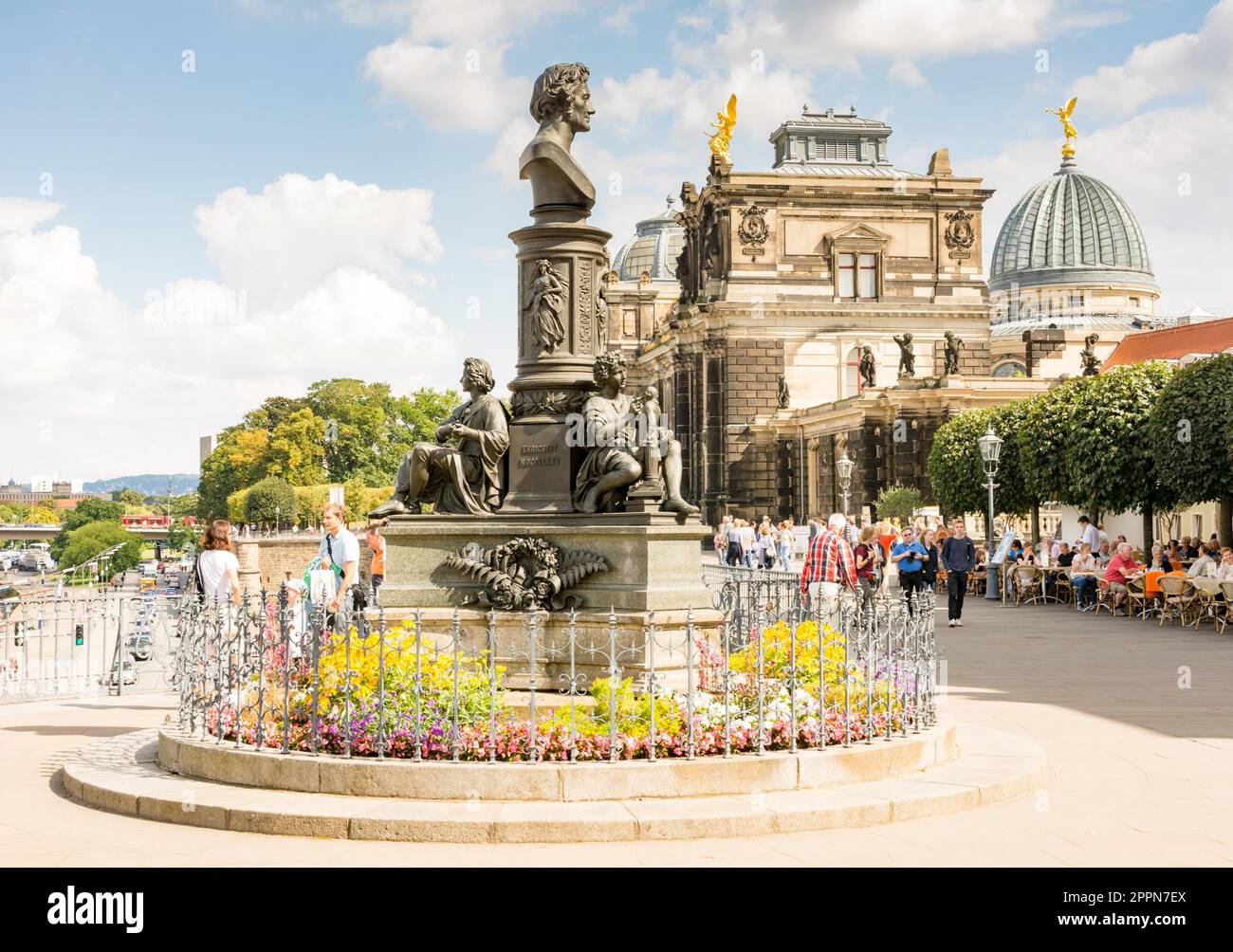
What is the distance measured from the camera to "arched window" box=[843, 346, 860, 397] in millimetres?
63750

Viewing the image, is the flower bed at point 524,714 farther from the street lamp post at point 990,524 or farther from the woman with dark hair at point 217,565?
the street lamp post at point 990,524

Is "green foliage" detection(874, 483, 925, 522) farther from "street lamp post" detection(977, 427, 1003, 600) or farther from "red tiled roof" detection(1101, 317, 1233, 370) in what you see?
"street lamp post" detection(977, 427, 1003, 600)

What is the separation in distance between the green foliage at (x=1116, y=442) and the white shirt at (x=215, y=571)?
Answer: 2480cm

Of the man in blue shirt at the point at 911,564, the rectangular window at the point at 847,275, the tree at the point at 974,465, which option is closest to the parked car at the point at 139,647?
the man in blue shirt at the point at 911,564

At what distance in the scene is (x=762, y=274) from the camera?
2478 inches

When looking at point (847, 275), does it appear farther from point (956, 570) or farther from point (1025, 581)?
point (956, 570)

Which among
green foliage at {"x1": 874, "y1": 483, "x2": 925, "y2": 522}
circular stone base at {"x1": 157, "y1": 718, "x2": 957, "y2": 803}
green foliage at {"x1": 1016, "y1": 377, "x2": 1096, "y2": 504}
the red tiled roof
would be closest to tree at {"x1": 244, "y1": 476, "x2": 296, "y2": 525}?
the red tiled roof

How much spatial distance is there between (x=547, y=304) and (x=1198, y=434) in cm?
2091

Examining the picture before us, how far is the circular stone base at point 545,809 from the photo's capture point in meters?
7.73

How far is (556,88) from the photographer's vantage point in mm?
11812

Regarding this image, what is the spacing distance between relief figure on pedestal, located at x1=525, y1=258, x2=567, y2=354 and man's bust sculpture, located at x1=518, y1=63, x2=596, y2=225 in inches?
18.4

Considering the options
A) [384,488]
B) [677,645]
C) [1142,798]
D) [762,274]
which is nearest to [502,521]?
[677,645]

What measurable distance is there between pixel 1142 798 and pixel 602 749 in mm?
3546
